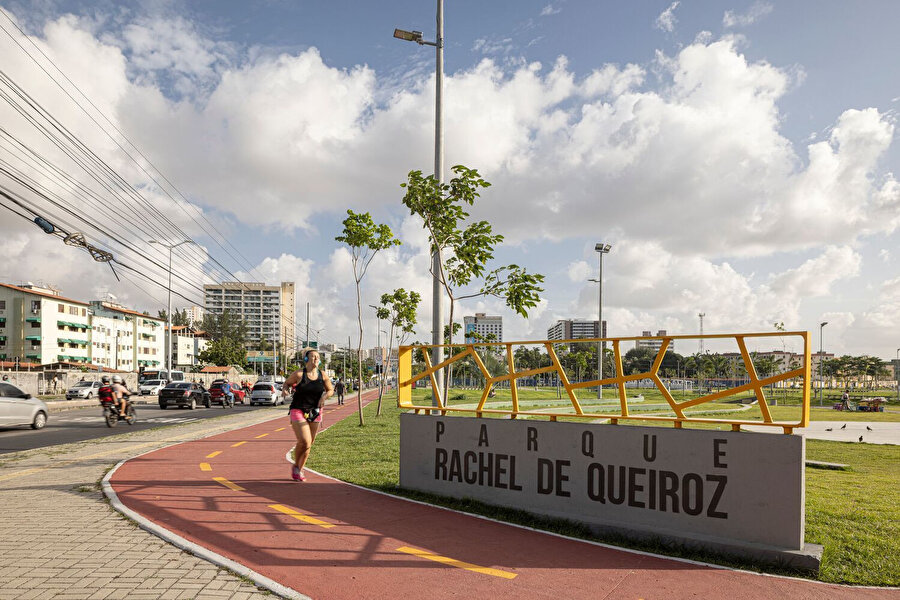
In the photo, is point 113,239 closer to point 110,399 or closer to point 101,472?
point 110,399

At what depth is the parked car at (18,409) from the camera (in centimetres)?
1819

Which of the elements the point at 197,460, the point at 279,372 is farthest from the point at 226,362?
the point at 197,460

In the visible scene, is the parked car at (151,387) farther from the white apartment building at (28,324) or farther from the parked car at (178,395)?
the white apartment building at (28,324)

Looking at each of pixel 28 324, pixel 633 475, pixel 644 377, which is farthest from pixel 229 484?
pixel 28 324

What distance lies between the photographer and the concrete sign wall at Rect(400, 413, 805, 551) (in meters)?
5.04

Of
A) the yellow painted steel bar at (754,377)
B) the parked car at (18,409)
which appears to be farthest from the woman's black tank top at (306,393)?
the parked car at (18,409)

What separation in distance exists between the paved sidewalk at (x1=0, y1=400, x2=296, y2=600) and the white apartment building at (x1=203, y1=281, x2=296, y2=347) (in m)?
159

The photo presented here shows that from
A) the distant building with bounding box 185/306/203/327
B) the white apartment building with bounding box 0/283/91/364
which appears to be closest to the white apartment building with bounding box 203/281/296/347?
the distant building with bounding box 185/306/203/327

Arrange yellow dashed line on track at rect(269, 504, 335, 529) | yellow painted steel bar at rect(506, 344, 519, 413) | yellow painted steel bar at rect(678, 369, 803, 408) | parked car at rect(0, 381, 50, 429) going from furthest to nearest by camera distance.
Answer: parked car at rect(0, 381, 50, 429) < yellow painted steel bar at rect(506, 344, 519, 413) < yellow dashed line on track at rect(269, 504, 335, 529) < yellow painted steel bar at rect(678, 369, 803, 408)

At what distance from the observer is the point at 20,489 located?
26.2 feet

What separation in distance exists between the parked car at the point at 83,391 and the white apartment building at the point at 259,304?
11903cm

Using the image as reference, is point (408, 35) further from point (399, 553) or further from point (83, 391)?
point (83, 391)

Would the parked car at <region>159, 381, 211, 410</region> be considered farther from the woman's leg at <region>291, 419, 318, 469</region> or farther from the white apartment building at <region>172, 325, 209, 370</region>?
the white apartment building at <region>172, 325, 209, 370</region>

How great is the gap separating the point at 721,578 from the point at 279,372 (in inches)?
4841
